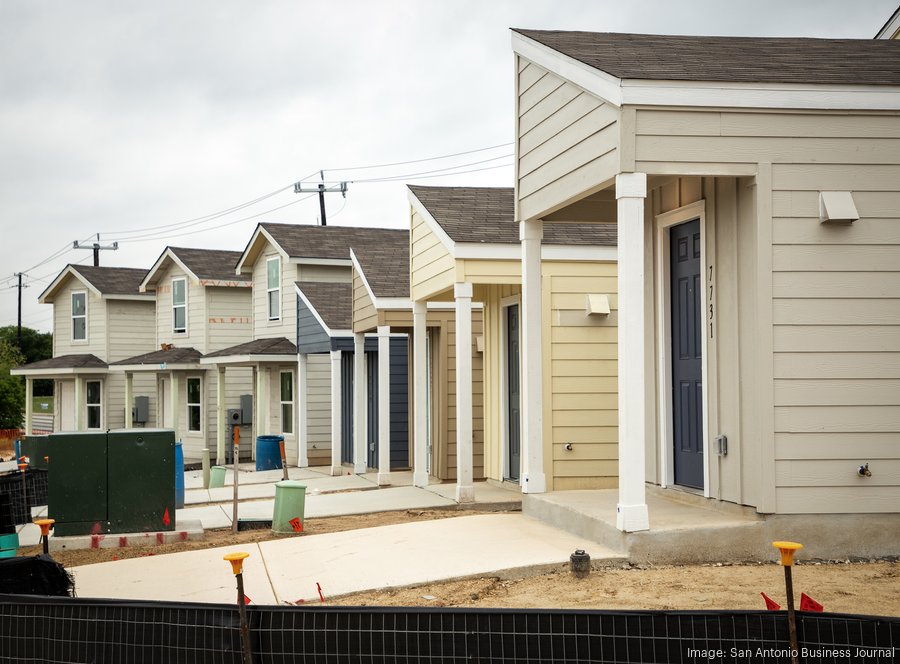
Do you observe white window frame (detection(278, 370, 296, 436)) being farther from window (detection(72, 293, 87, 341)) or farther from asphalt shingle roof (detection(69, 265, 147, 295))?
window (detection(72, 293, 87, 341))

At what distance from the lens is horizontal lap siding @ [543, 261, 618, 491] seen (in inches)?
465

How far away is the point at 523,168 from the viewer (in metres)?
10.3

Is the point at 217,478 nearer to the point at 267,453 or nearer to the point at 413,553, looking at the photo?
the point at 267,453

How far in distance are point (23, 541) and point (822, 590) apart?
815 cm

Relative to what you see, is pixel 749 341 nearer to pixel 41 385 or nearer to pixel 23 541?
pixel 23 541

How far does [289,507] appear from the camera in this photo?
10.5 meters

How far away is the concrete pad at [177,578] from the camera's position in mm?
7230

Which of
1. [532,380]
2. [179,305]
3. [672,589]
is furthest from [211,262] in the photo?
[672,589]

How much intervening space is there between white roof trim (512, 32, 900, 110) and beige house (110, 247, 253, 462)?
68.3 ft

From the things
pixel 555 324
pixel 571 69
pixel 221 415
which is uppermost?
pixel 571 69

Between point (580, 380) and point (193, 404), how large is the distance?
62.8 ft

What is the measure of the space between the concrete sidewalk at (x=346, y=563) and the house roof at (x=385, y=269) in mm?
7318

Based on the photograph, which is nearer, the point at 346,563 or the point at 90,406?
the point at 346,563

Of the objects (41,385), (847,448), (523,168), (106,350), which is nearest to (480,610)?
(847,448)
